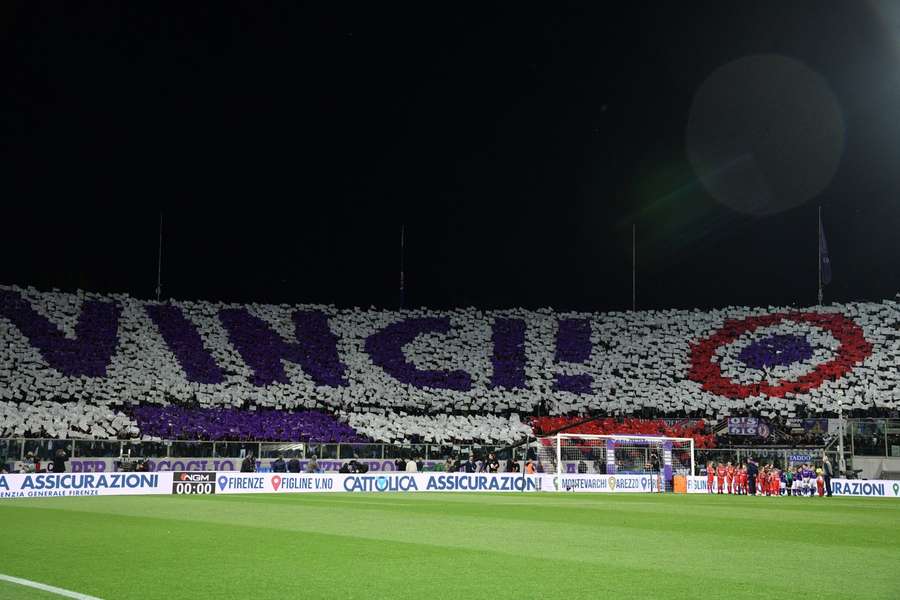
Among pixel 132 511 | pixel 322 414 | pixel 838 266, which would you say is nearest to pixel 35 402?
pixel 322 414

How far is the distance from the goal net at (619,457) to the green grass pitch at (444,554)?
71.7 feet

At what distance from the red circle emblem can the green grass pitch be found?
36.5 meters

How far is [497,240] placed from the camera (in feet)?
220

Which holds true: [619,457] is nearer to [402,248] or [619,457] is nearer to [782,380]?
[782,380]

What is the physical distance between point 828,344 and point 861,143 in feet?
46.6

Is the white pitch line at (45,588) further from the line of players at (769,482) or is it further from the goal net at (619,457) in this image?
the goal net at (619,457)

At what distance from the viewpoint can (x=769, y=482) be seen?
40.4m

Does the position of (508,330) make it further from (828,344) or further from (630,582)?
(630,582)

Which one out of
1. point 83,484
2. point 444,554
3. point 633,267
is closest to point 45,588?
point 444,554

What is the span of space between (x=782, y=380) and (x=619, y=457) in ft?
55.7

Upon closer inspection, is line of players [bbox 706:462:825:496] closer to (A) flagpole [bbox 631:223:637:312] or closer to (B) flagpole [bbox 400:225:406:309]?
(A) flagpole [bbox 631:223:637:312]

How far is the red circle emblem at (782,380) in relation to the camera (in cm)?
5844

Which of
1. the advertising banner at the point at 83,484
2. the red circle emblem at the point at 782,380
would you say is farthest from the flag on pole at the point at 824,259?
the advertising banner at the point at 83,484

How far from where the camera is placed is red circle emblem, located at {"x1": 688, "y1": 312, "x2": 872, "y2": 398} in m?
58.4
